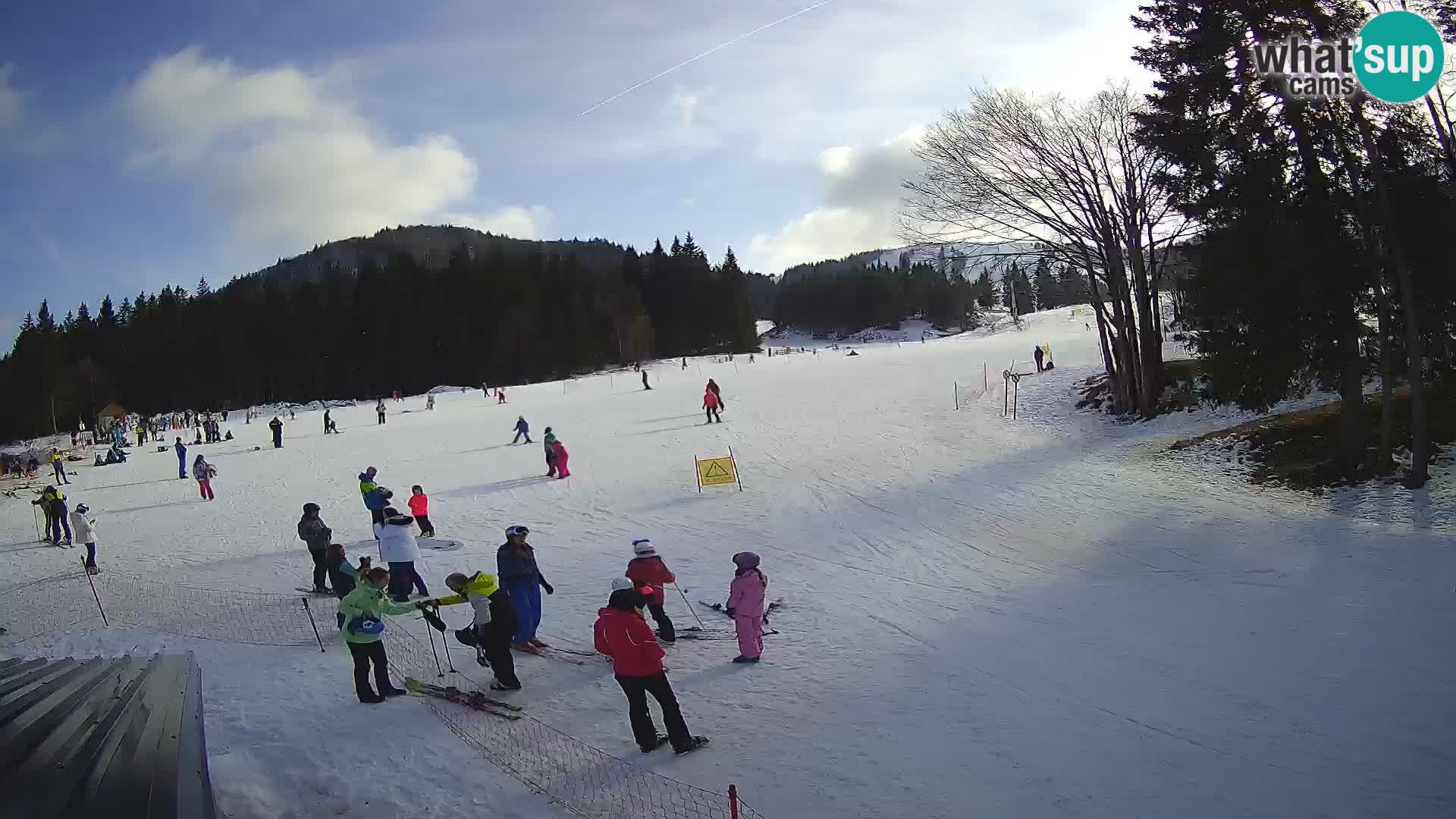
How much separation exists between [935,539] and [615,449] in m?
14.7

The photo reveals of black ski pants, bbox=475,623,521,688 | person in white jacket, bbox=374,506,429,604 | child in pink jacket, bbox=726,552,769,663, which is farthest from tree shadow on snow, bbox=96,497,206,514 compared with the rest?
child in pink jacket, bbox=726,552,769,663

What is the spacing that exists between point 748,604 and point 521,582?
2.82 metres

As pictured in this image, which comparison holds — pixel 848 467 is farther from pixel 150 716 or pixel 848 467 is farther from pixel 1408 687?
pixel 150 716

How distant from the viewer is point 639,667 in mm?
7031

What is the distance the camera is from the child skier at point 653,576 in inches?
386

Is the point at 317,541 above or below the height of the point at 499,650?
above

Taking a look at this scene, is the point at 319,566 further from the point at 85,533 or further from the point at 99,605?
the point at 85,533

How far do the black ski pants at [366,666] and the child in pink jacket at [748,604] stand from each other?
3.74 meters

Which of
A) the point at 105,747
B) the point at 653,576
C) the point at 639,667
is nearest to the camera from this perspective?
the point at 105,747

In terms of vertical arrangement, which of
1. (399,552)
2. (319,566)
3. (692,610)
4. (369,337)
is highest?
(369,337)

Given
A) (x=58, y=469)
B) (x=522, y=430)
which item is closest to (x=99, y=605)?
(x=522, y=430)

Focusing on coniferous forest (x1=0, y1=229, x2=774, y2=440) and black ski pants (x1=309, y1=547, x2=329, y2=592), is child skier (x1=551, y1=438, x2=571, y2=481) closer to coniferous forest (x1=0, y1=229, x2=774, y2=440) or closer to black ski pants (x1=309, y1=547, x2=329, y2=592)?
black ski pants (x1=309, y1=547, x2=329, y2=592)

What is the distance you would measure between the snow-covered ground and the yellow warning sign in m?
0.42

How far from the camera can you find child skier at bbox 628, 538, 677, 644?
9.80 metres
